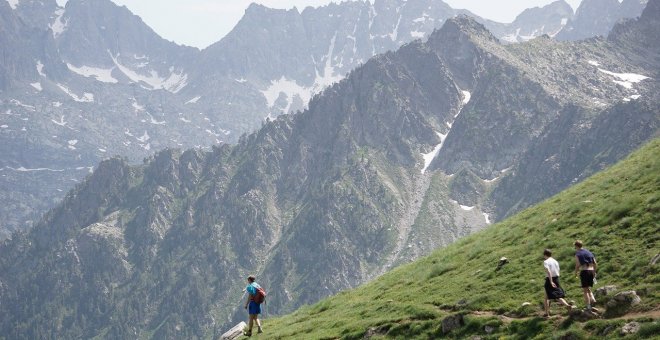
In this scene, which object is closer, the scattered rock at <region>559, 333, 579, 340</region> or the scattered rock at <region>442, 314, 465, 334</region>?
the scattered rock at <region>559, 333, 579, 340</region>

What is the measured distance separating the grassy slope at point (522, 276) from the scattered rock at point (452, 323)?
16.2 inches

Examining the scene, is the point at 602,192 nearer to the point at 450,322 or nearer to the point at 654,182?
the point at 654,182

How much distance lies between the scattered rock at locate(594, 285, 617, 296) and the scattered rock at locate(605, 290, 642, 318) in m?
1.34

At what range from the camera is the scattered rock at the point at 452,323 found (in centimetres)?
3101

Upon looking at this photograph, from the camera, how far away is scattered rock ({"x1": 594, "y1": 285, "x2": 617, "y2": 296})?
93.1ft

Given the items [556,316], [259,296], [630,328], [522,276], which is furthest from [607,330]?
[259,296]

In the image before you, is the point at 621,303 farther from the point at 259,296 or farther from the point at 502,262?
the point at 259,296

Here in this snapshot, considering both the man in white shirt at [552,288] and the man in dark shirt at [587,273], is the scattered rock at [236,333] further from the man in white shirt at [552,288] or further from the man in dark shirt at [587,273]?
the man in dark shirt at [587,273]

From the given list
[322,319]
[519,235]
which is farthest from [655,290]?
[322,319]

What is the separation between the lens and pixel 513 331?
2842cm

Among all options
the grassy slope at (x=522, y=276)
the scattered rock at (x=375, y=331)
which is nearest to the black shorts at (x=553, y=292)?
the grassy slope at (x=522, y=276)

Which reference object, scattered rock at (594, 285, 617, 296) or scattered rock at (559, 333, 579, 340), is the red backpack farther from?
scattered rock at (594, 285, 617, 296)

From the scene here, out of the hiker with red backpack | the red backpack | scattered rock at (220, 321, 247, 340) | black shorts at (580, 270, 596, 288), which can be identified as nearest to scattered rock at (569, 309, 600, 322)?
black shorts at (580, 270, 596, 288)

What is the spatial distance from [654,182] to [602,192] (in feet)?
18.0
